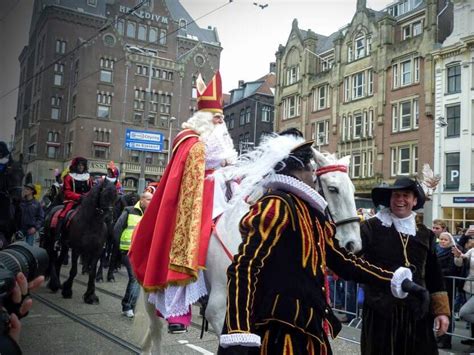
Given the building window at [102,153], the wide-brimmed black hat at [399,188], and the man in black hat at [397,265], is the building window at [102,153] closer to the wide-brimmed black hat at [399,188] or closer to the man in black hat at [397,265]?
the wide-brimmed black hat at [399,188]

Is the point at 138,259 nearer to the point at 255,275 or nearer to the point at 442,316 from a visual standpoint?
the point at 255,275

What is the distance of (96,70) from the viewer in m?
14.0

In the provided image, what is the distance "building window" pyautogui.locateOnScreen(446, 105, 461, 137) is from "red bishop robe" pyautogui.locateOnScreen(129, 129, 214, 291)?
83.2 ft

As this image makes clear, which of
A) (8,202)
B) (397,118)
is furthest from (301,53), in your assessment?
(8,202)

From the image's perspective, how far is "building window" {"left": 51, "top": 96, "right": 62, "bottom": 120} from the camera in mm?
10281

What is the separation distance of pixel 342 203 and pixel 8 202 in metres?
4.35

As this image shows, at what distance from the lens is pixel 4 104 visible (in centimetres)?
525

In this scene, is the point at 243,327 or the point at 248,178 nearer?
the point at 243,327

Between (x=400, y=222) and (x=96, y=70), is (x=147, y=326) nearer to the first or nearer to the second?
(x=400, y=222)

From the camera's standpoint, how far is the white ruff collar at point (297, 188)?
238 cm

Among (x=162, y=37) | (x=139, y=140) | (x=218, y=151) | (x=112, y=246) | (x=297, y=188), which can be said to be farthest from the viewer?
(x=139, y=140)

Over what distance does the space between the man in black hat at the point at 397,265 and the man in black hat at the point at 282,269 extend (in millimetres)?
1234

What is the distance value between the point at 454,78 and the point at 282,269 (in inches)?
1087

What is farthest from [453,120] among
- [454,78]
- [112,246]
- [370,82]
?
[112,246]
